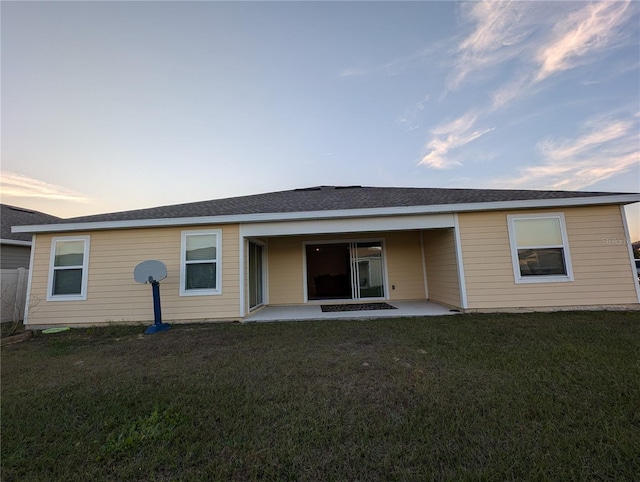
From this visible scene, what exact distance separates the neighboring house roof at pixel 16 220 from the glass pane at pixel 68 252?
166 centimetres

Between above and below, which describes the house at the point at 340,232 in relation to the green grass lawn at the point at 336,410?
above

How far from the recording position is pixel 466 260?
256 inches

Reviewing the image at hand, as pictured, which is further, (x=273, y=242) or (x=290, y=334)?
(x=273, y=242)

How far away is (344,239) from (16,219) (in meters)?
14.1

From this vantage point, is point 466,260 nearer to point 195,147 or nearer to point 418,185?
point 418,185

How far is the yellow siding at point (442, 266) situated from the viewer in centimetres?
685

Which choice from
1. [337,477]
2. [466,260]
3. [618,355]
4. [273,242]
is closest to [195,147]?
[273,242]

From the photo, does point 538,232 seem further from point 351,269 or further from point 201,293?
point 201,293

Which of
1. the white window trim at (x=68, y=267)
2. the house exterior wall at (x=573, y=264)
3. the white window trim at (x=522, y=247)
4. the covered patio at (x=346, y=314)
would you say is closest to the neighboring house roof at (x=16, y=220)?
the white window trim at (x=68, y=267)

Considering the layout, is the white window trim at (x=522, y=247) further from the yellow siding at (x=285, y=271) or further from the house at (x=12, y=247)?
the house at (x=12, y=247)

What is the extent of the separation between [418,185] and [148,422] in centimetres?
1196

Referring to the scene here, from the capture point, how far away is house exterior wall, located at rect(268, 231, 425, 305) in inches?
355

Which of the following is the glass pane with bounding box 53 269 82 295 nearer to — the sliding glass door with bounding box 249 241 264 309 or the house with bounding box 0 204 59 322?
the house with bounding box 0 204 59 322

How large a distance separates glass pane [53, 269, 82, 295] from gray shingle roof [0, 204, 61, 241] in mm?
4127
